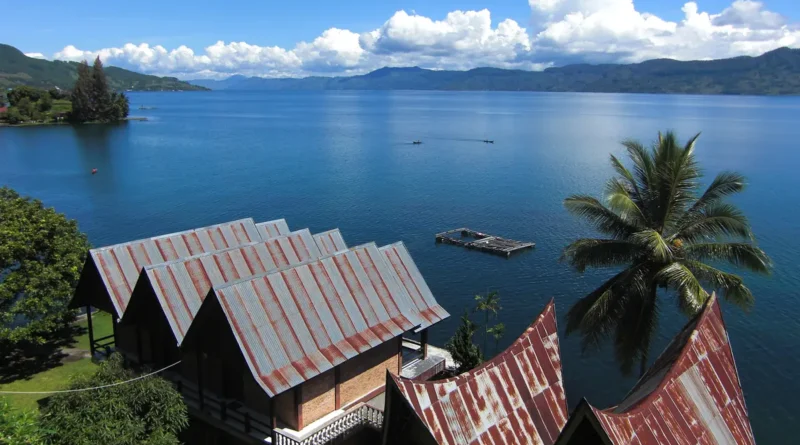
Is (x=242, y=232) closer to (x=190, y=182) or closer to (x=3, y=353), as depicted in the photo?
(x=3, y=353)

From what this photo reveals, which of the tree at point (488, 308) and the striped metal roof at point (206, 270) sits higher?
the striped metal roof at point (206, 270)

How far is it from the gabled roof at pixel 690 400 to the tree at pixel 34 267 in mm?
28041

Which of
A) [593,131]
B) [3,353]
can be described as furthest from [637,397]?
[593,131]

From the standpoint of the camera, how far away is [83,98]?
633ft

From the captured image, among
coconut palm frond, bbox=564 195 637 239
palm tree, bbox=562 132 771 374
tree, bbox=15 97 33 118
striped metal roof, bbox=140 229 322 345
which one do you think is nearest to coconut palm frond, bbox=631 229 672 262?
palm tree, bbox=562 132 771 374

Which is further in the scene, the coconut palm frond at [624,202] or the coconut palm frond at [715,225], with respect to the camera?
the coconut palm frond at [624,202]

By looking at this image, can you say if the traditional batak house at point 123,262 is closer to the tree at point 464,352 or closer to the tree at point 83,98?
the tree at point 464,352

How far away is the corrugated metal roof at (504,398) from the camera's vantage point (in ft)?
46.4

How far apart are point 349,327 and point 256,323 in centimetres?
417

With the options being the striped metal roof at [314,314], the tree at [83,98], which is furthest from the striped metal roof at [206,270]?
the tree at [83,98]

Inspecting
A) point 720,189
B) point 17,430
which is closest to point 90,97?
point 17,430

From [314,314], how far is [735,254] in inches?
683

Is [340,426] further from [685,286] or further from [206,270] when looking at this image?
[685,286]

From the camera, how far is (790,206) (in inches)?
3174
